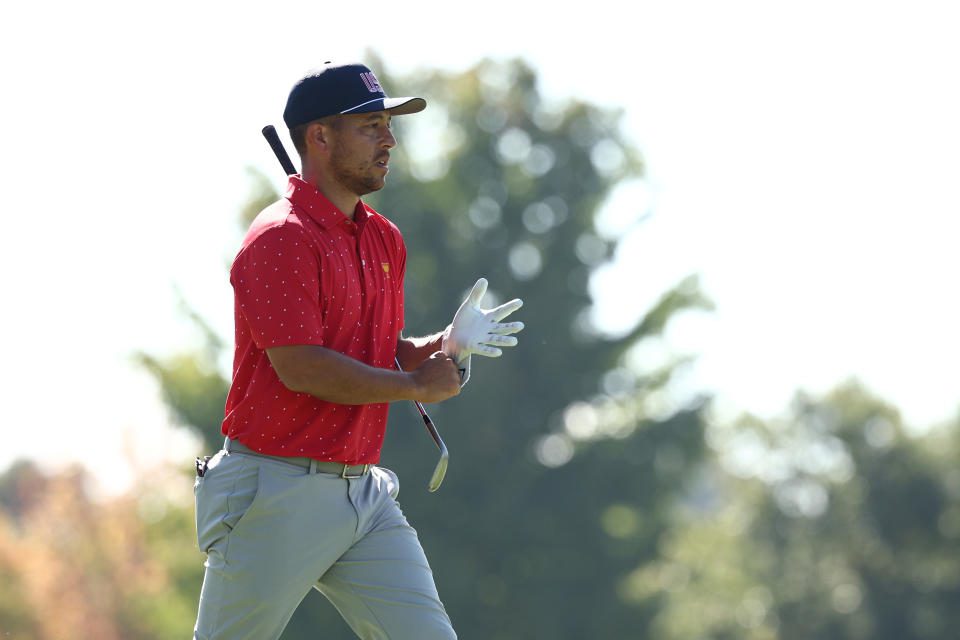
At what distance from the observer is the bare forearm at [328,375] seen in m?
4.88

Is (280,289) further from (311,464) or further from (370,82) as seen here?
(370,82)

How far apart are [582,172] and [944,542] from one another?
12191 mm

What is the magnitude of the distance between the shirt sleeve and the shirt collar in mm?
195

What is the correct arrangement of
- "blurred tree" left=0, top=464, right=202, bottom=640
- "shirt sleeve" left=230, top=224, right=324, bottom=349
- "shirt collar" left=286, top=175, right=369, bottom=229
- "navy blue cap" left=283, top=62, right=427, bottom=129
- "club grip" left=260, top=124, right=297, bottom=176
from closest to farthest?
"shirt sleeve" left=230, top=224, right=324, bottom=349 < "shirt collar" left=286, top=175, right=369, bottom=229 < "navy blue cap" left=283, top=62, right=427, bottom=129 < "club grip" left=260, top=124, right=297, bottom=176 < "blurred tree" left=0, top=464, right=202, bottom=640

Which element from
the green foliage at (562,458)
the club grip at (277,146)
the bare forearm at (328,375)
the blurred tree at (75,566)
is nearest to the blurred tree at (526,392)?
the green foliage at (562,458)

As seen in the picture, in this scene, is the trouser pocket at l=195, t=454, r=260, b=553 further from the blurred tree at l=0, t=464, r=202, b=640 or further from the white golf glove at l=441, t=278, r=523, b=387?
the blurred tree at l=0, t=464, r=202, b=640

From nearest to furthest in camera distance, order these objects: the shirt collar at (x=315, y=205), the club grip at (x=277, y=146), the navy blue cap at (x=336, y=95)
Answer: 1. the shirt collar at (x=315, y=205)
2. the navy blue cap at (x=336, y=95)
3. the club grip at (x=277, y=146)

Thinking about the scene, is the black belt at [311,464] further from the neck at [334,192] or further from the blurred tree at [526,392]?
the blurred tree at [526,392]

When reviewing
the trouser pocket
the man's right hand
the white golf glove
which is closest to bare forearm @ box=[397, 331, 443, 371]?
the white golf glove

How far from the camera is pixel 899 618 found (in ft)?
113

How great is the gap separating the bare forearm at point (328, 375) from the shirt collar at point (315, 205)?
506 mm

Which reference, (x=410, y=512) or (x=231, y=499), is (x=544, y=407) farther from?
(x=231, y=499)

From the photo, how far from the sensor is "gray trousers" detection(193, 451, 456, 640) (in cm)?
493

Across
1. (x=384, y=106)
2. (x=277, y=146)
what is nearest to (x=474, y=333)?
(x=384, y=106)
